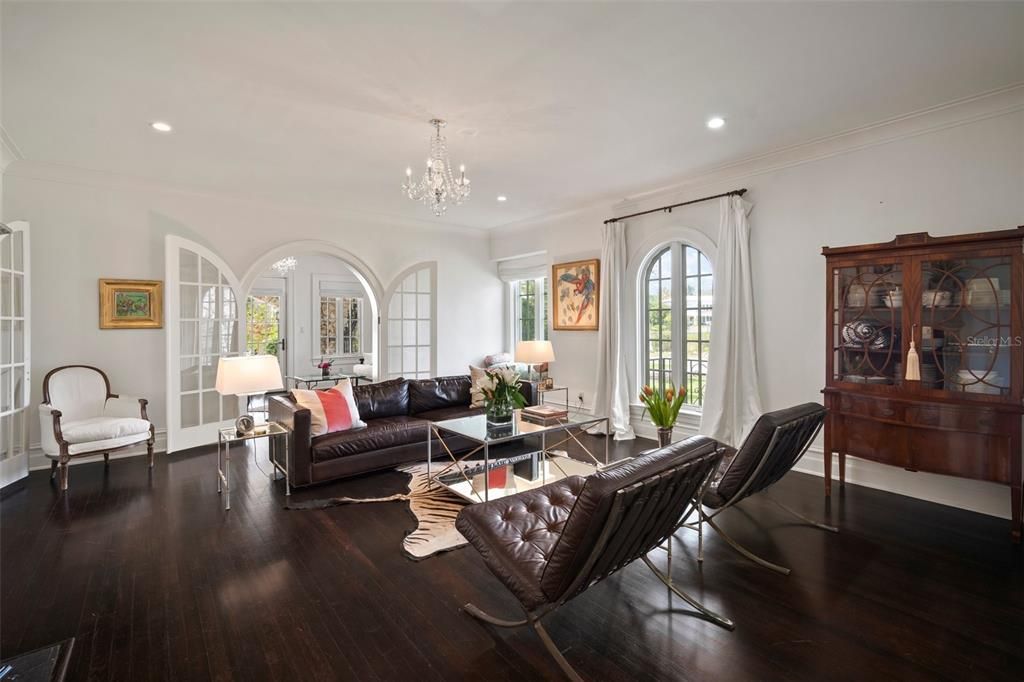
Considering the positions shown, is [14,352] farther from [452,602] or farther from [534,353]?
[534,353]

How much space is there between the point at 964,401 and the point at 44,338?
7.60 m

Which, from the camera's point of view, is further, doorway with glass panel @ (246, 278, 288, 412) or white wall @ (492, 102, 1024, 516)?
doorway with glass panel @ (246, 278, 288, 412)

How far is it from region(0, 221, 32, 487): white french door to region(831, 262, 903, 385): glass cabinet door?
6803mm

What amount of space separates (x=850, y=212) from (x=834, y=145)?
0.58m

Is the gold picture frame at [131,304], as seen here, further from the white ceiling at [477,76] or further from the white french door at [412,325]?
the white french door at [412,325]

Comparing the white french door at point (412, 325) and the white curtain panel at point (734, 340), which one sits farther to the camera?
the white french door at point (412, 325)

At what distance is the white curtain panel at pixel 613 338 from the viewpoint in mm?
5633

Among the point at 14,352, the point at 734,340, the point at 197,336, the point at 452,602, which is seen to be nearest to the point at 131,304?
the point at 197,336

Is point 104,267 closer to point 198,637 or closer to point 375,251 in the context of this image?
point 375,251

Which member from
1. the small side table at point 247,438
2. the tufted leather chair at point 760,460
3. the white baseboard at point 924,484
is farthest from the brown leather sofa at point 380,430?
the white baseboard at point 924,484

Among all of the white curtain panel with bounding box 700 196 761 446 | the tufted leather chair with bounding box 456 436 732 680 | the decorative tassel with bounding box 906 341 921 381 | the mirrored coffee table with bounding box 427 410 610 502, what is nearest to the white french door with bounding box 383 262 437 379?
the mirrored coffee table with bounding box 427 410 610 502

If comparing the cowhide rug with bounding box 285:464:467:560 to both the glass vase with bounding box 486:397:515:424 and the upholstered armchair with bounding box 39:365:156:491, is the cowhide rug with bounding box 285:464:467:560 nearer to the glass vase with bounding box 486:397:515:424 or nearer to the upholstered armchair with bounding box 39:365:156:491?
the glass vase with bounding box 486:397:515:424

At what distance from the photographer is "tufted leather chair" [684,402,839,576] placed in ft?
8.47

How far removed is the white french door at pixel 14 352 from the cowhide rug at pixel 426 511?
8.81ft
